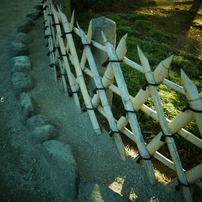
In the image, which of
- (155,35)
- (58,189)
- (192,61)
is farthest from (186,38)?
(58,189)

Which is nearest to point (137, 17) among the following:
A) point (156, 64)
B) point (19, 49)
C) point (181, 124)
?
point (156, 64)

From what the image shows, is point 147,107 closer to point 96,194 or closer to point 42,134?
point 96,194

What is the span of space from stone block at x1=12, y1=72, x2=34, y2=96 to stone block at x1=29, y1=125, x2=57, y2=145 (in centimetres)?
91

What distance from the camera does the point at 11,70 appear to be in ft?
9.38

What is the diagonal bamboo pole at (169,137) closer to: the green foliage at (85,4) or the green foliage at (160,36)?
the green foliage at (160,36)

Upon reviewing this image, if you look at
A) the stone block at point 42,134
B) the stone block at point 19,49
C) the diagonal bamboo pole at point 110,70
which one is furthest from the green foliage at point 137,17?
the stone block at point 42,134

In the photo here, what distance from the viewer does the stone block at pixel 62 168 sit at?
4.84 feet

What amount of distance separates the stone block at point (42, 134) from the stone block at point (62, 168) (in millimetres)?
100

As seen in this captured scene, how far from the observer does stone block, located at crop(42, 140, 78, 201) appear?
1475mm

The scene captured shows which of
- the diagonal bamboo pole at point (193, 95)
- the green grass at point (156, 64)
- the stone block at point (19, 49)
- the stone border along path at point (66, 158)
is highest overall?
the diagonal bamboo pole at point (193, 95)

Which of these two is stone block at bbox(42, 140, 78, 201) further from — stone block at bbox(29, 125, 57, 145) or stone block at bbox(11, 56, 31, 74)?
stone block at bbox(11, 56, 31, 74)

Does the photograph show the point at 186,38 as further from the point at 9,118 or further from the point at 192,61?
the point at 9,118

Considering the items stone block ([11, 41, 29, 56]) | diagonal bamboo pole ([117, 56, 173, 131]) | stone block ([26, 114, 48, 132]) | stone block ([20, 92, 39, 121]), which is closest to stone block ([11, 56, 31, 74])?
stone block ([11, 41, 29, 56])

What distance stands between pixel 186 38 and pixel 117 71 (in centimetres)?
366
